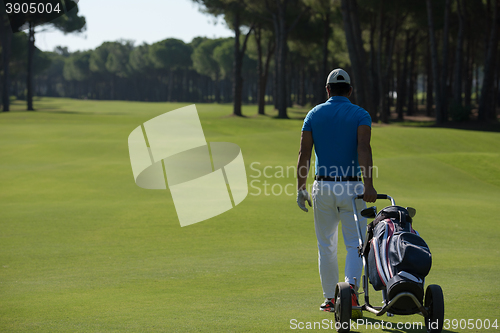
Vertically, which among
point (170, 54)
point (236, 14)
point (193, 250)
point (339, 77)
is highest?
point (170, 54)

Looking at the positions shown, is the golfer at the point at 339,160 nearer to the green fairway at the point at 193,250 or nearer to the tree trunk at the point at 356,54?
the green fairway at the point at 193,250

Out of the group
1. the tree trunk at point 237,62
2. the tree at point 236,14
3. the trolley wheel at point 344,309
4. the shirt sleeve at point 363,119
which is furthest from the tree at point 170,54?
the trolley wheel at point 344,309

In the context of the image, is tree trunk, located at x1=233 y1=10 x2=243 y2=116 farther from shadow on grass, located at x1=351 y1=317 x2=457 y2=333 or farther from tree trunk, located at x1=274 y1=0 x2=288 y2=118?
shadow on grass, located at x1=351 y1=317 x2=457 y2=333

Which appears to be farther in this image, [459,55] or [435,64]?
[435,64]

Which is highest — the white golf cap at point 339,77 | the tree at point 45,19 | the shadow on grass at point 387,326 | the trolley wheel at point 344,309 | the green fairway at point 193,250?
the tree at point 45,19

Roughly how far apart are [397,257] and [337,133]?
1.44 metres

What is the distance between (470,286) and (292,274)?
2.21 meters

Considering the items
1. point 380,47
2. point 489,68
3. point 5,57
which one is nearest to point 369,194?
point 489,68

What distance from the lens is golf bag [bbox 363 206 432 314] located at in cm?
364

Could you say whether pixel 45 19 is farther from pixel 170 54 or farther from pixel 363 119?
pixel 170 54

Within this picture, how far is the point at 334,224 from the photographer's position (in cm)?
496

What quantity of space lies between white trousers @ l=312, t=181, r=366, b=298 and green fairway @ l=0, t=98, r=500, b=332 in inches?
16.4

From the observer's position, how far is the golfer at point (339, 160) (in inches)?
186

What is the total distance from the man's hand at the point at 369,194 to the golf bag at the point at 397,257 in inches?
12.2
